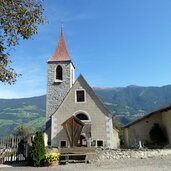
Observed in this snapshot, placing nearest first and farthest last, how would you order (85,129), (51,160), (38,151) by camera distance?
(51,160)
(38,151)
(85,129)

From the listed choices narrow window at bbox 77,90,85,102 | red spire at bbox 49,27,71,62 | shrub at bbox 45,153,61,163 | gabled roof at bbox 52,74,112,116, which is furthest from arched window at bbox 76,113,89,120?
shrub at bbox 45,153,61,163

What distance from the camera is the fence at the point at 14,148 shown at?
22633 mm

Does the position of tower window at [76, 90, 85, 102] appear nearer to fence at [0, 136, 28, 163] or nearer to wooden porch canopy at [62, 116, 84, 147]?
wooden porch canopy at [62, 116, 84, 147]

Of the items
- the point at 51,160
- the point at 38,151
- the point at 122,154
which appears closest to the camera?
the point at 51,160

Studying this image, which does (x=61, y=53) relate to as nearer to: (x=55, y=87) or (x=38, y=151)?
(x=55, y=87)

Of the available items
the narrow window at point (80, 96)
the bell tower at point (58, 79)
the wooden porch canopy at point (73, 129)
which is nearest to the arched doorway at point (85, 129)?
the wooden porch canopy at point (73, 129)

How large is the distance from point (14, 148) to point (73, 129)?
822cm

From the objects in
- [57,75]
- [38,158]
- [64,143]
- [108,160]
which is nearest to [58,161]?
[38,158]

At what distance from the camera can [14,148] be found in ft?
75.0

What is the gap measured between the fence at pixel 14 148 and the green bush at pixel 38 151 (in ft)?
8.49

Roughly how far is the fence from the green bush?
8.49 ft

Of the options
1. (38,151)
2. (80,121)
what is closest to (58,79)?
(80,121)

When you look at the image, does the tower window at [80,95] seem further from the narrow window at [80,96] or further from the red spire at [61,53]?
the red spire at [61,53]

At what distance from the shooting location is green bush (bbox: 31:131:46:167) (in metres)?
19.7
